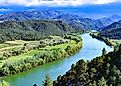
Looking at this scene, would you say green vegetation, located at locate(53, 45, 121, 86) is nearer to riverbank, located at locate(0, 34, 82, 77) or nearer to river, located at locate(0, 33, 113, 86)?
river, located at locate(0, 33, 113, 86)

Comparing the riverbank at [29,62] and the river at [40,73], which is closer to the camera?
the river at [40,73]

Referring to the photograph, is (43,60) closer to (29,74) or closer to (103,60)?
(29,74)

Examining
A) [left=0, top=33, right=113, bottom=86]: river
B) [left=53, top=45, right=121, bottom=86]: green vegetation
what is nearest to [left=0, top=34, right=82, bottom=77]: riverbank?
[left=0, top=33, right=113, bottom=86]: river

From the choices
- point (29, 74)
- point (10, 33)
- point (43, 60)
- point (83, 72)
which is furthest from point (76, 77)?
point (10, 33)

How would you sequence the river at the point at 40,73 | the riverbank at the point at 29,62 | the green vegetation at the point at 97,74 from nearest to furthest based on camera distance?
the green vegetation at the point at 97,74
the river at the point at 40,73
the riverbank at the point at 29,62

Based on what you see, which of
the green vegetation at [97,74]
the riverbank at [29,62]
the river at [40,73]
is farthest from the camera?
the riverbank at [29,62]

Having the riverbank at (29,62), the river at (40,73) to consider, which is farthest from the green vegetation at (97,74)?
the riverbank at (29,62)

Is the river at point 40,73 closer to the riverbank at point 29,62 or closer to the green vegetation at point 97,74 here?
the riverbank at point 29,62

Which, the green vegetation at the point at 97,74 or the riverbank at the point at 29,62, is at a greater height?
the green vegetation at the point at 97,74
